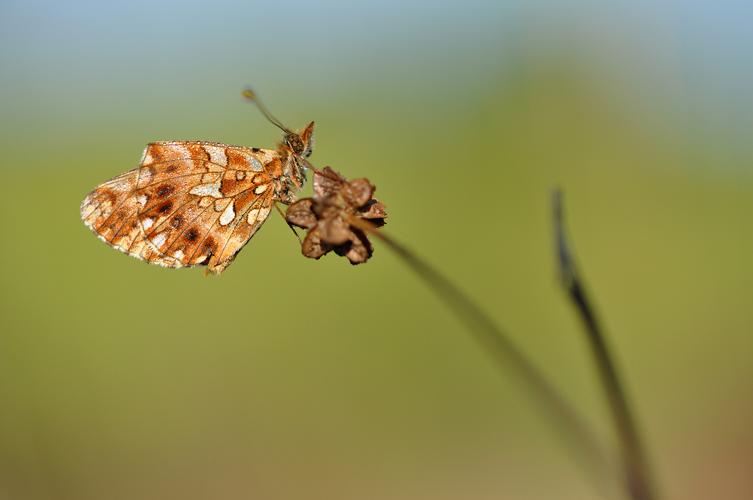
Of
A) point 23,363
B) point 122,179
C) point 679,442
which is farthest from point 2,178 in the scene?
point 679,442

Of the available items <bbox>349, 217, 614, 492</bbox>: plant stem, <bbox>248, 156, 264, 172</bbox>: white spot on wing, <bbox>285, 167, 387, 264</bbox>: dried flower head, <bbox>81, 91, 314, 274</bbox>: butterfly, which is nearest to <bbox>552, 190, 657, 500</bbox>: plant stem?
<bbox>349, 217, 614, 492</bbox>: plant stem

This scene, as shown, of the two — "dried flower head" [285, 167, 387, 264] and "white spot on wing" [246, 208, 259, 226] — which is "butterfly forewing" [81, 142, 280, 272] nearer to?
"white spot on wing" [246, 208, 259, 226]

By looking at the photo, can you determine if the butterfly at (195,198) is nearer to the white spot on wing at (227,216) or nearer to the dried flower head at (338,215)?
the white spot on wing at (227,216)

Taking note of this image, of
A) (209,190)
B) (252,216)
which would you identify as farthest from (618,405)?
(209,190)

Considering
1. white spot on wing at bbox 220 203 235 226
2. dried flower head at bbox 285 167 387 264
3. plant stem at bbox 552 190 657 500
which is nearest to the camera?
plant stem at bbox 552 190 657 500

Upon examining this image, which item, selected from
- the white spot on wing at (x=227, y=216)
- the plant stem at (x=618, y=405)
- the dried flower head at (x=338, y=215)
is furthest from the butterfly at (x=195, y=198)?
the plant stem at (x=618, y=405)

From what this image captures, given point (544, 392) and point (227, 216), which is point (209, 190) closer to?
point (227, 216)
